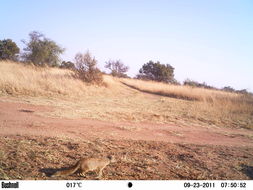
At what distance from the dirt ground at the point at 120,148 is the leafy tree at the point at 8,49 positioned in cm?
2956

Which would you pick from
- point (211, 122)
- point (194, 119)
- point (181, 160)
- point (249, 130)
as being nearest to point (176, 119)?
point (194, 119)

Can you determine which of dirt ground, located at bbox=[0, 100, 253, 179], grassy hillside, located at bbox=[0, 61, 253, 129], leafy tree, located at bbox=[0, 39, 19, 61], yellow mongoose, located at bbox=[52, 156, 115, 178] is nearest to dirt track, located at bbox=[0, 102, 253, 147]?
dirt ground, located at bbox=[0, 100, 253, 179]

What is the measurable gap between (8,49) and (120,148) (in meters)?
34.3

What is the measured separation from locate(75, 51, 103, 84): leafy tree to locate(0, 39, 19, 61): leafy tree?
20.3 metres

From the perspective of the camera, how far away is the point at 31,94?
9.09 meters

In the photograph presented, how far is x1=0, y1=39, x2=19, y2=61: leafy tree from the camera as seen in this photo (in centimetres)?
3149

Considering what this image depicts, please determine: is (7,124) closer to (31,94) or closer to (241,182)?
(31,94)

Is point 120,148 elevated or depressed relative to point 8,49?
depressed

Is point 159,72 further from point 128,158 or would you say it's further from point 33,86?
point 128,158

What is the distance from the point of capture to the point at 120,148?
13.8 ft

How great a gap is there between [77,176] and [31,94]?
7.19 meters

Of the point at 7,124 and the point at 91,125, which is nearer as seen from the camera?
the point at 7,124

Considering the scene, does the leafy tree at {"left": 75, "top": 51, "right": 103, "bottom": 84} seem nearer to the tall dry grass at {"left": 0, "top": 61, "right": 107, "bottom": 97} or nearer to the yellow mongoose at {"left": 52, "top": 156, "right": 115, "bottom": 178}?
the tall dry grass at {"left": 0, "top": 61, "right": 107, "bottom": 97}

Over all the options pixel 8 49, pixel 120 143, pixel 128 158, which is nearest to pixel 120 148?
pixel 120 143
